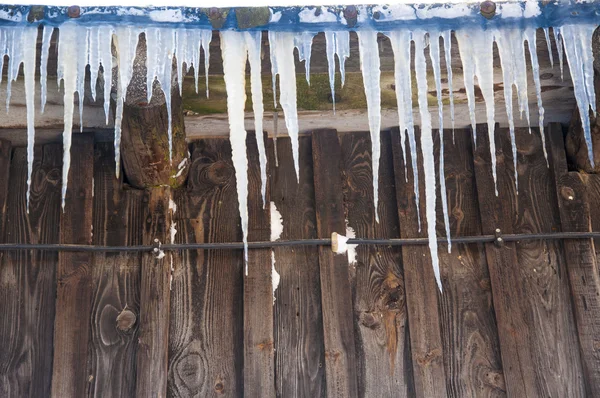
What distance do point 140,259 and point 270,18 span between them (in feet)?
4.44

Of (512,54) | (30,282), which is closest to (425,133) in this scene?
(512,54)

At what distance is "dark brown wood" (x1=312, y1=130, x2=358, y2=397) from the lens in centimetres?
314

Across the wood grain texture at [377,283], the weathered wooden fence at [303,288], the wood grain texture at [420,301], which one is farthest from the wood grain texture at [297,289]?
the wood grain texture at [420,301]

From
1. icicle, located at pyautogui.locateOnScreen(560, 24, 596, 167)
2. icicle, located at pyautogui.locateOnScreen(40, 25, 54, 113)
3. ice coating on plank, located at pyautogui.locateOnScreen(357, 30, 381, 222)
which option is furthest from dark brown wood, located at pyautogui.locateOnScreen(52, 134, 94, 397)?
icicle, located at pyautogui.locateOnScreen(560, 24, 596, 167)

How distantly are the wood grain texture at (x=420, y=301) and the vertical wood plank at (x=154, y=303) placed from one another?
42.6 inches

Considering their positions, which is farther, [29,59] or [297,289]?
[297,289]

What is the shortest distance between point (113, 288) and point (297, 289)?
→ 83 centimetres

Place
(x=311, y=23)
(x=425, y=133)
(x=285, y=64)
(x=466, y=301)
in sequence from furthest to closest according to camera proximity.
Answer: (x=466, y=301)
(x=425, y=133)
(x=285, y=64)
(x=311, y=23)

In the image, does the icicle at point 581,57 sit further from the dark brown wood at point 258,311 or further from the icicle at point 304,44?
the dark brown wood at point 258,311

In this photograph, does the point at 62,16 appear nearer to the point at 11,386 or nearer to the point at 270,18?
the point at 270,18

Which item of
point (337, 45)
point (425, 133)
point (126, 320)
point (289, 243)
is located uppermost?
point (337, 45)

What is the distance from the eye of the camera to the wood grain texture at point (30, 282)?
315cm

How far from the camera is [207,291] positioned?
3.28 m

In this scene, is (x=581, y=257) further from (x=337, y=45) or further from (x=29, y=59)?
(x=29, y=59)
